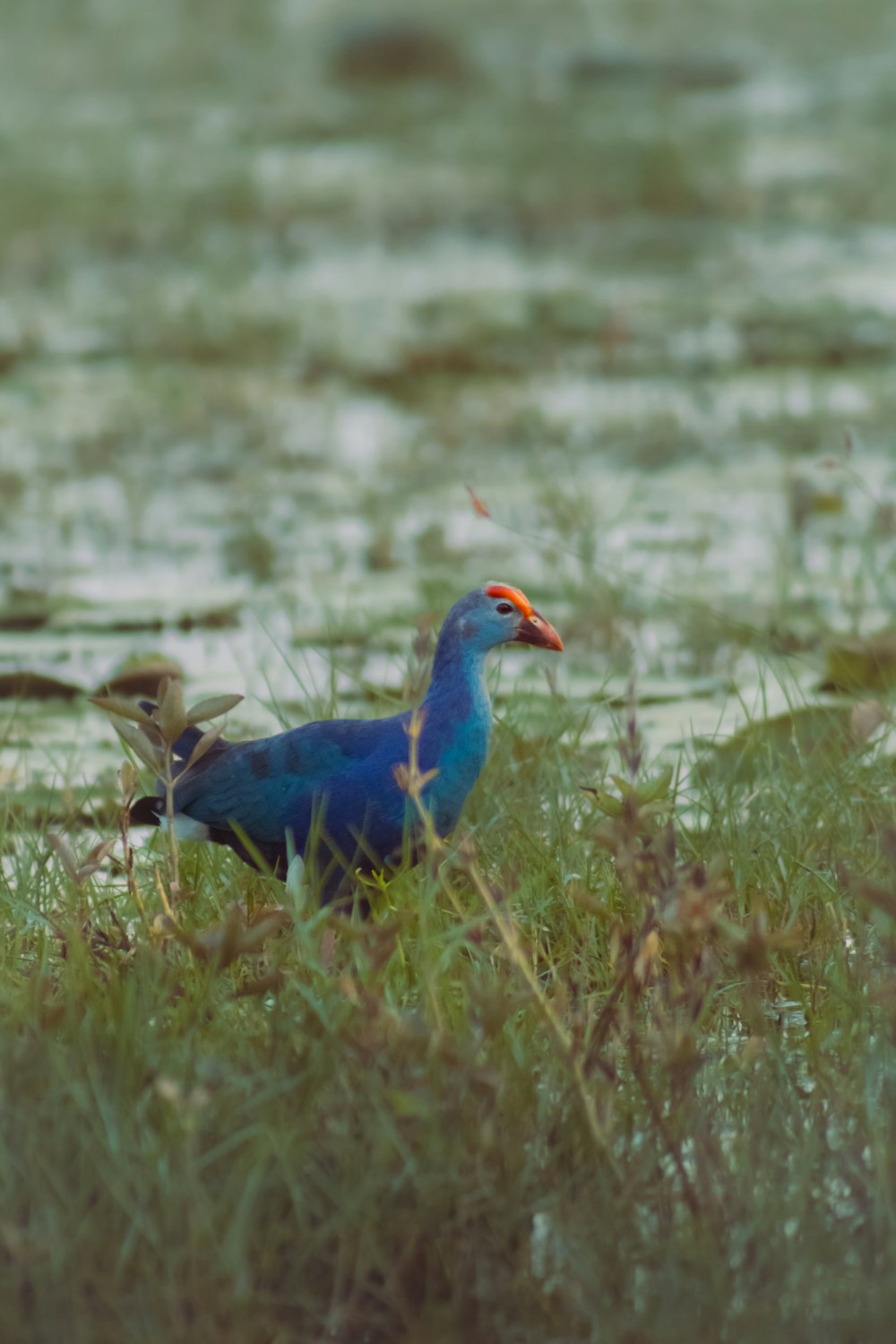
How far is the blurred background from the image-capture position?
4973 mm

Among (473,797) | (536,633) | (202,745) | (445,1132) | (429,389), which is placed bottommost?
(445,1132)

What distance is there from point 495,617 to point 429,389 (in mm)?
5468

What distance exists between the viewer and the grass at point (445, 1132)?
2078mm

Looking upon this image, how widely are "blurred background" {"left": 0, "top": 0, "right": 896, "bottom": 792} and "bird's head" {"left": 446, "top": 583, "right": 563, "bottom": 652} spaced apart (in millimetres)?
388

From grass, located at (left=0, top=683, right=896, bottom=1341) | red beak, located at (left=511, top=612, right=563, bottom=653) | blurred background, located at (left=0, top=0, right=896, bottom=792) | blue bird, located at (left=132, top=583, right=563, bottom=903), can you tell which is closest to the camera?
grass, located at (left=0, top=683, right=896, bottom=1341)

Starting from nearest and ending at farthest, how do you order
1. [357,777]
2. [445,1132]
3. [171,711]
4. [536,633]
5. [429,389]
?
[445,1132]
[171,711]
[357,777]
[536,633]
[429,389]

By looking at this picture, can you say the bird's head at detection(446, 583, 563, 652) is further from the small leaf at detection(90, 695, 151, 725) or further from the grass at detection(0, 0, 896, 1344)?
the small leaf at detection(90, 695, 151, 725)

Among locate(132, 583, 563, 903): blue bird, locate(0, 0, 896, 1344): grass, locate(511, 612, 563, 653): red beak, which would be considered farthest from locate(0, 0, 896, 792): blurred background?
locate(132, 583, 563, 903): blue bird

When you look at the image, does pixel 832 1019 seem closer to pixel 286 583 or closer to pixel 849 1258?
pixel 849 1258

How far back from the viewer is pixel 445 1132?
89.1 inches

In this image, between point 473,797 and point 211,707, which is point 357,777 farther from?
point 473,797

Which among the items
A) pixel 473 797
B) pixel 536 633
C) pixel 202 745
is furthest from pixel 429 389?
pixel 202 745

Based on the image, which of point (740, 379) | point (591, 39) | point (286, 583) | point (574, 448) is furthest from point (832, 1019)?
point (591, 39)

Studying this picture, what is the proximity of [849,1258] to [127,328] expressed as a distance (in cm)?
799
